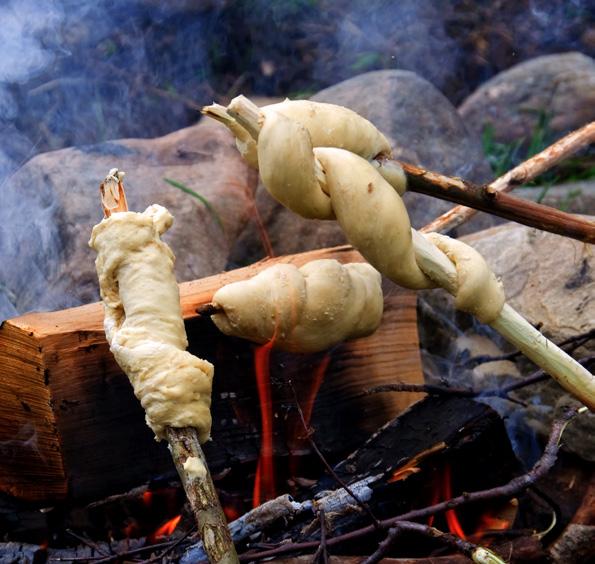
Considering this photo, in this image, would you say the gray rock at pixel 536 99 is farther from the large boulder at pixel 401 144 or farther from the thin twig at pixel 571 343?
the thin twig at pixel 571 343

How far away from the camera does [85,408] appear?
2529 mm

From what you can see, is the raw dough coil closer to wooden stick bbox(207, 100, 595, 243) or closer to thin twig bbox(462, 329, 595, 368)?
wooden stick bbox(207, 100, 595, 243)

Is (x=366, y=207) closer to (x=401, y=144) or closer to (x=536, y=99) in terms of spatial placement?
(x=401, y=144)

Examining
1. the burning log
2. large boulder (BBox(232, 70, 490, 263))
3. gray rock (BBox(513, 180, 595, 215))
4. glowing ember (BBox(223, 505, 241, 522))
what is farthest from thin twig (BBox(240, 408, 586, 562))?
gray rock (BBox(513, 180, 595, 215))

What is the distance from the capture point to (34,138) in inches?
212

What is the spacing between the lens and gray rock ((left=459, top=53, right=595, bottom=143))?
6.50m

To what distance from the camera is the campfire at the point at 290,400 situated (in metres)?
1.90

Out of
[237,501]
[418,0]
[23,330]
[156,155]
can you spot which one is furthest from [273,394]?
[418,0]

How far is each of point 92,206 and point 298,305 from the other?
6.91 ft

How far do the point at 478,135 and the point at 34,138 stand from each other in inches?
144

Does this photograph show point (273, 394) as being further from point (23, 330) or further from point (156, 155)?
point (156, 155)

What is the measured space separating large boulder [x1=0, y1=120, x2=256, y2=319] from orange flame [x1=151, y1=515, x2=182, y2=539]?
1344mm

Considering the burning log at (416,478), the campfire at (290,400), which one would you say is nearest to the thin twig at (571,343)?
the campfire at (290,400)

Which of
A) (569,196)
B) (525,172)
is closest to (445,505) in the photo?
(525,172)
